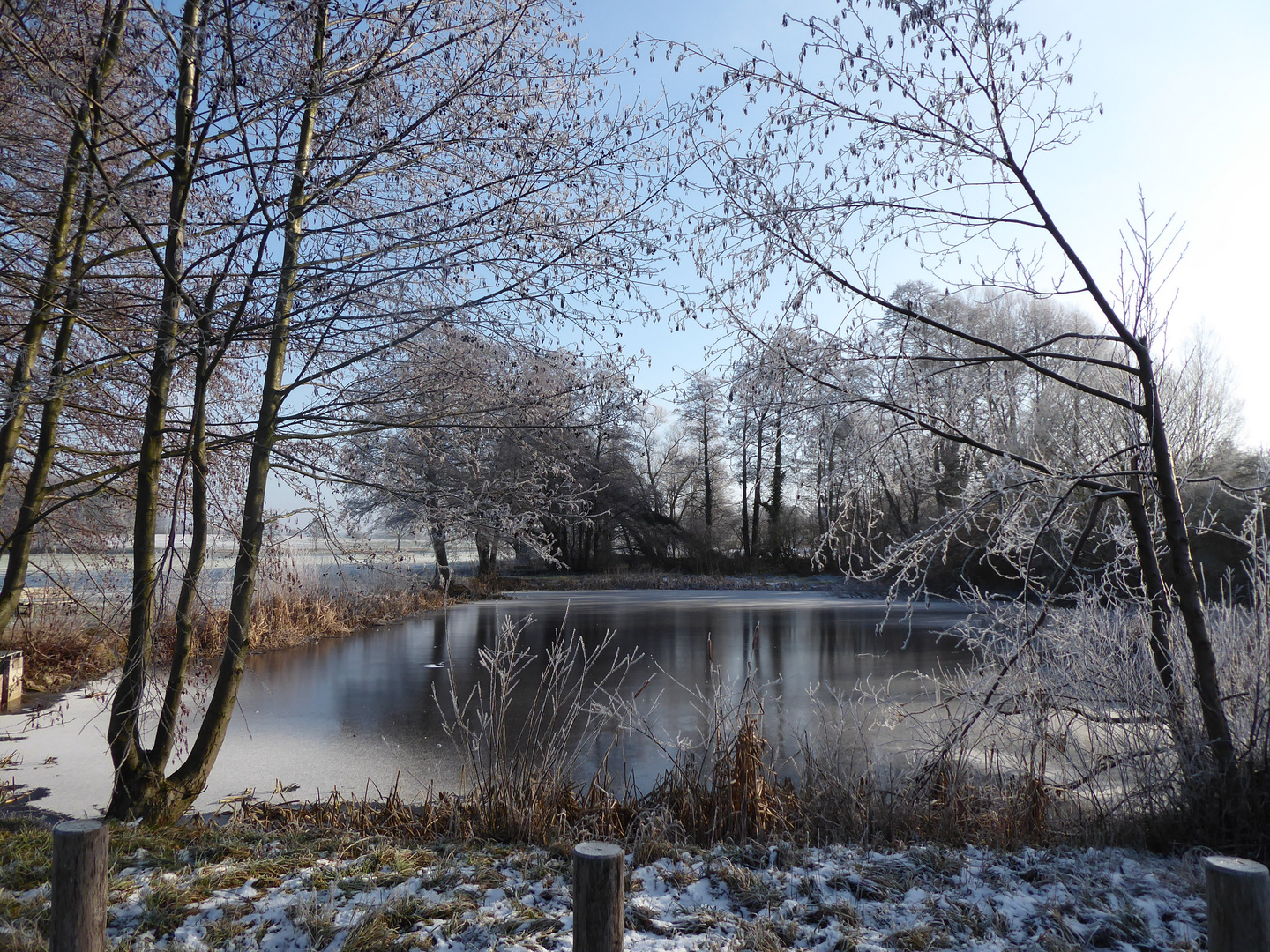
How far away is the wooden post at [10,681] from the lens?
7.30 m

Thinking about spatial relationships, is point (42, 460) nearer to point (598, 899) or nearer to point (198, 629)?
point (598, 899)

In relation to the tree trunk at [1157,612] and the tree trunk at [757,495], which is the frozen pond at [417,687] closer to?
the tree trunk at [1157,612]

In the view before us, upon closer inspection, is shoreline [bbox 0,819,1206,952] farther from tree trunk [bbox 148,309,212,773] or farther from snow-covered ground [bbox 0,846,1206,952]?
tree trunk [bbox 148,309,212,773]

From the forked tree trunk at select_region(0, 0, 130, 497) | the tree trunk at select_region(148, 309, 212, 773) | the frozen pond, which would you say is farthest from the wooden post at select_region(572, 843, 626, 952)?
the forked tree trunk at select_region(0, 0, 130, 497)

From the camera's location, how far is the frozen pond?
5.51 metres

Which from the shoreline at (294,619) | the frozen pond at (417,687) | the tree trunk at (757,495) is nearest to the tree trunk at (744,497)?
the tree trunk at (757,495)

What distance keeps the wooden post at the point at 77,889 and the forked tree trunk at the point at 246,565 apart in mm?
1943

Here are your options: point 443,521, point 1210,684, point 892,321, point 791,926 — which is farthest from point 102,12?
point 1210,684

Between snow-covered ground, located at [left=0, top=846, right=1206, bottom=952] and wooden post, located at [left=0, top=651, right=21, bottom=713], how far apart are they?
5.53 meters

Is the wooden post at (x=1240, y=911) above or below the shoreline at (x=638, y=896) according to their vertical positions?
above

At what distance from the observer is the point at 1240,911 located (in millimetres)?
1672

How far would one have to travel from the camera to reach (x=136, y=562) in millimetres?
3973

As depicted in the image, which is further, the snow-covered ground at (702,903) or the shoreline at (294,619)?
the shoreline at (294,619)

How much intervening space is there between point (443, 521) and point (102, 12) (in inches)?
132
